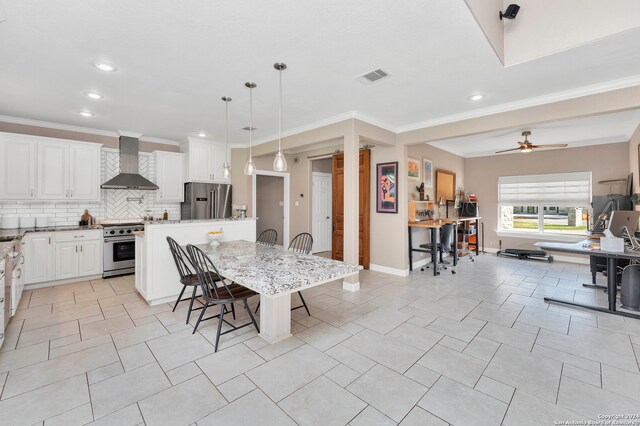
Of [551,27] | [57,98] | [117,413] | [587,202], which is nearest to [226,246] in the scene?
[117,413]

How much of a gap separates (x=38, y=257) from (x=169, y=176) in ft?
7.67

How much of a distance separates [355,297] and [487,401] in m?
2.13

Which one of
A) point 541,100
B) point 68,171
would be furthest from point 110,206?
point 541,100

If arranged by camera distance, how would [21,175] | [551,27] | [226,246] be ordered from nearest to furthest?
1. [551,27]
2. [226,246]
3. [21,175]

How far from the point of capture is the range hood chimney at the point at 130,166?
16.8ft

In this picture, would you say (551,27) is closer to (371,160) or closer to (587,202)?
(371,160)

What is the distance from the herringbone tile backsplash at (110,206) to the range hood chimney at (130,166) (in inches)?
5.6

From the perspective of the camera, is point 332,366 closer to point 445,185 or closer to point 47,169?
point 47,169

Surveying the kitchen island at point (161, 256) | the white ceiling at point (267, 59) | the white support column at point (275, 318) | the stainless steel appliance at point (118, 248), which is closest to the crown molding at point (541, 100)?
the white ceiling at point (267, 59)

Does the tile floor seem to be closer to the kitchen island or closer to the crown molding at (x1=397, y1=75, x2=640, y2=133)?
the kitchen island

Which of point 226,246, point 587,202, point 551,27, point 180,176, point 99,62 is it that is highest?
point 551,27

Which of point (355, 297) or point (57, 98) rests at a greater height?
point (57, 98)

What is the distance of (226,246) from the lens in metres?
3.61

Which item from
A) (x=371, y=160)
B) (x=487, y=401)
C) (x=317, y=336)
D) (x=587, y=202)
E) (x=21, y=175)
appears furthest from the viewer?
(x=587, y=202)
